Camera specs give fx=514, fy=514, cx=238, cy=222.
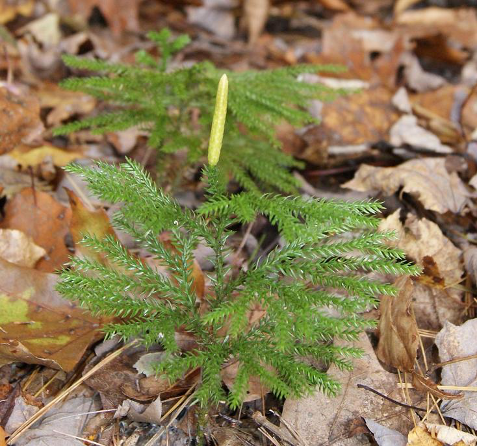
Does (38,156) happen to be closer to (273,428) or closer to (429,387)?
(273,428)

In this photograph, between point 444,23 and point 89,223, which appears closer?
point 89,223

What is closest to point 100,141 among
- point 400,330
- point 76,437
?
point 76,437

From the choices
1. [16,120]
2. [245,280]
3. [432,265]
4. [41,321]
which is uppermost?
[16,120]

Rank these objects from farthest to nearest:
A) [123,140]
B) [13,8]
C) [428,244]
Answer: [13,8], [123,140], [428,244]

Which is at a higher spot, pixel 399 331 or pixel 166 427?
pixel 399 331

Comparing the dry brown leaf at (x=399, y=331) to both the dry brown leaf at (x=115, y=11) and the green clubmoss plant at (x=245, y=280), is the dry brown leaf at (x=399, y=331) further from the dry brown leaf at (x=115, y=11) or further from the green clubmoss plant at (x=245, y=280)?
the dry brown leaf at (x=115, y=11)

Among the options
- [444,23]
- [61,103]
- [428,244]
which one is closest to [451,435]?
[428,244]

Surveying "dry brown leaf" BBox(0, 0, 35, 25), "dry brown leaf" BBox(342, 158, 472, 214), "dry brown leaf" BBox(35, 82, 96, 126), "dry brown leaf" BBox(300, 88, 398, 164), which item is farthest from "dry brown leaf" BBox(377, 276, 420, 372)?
"dry brown leaf" BBox(0, 0, 35, 25)

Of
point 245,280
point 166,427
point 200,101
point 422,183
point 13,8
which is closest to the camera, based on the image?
point 245,280

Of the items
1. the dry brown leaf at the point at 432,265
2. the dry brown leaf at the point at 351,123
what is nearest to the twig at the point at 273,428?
the dry brown leaf at the point at 432,265
